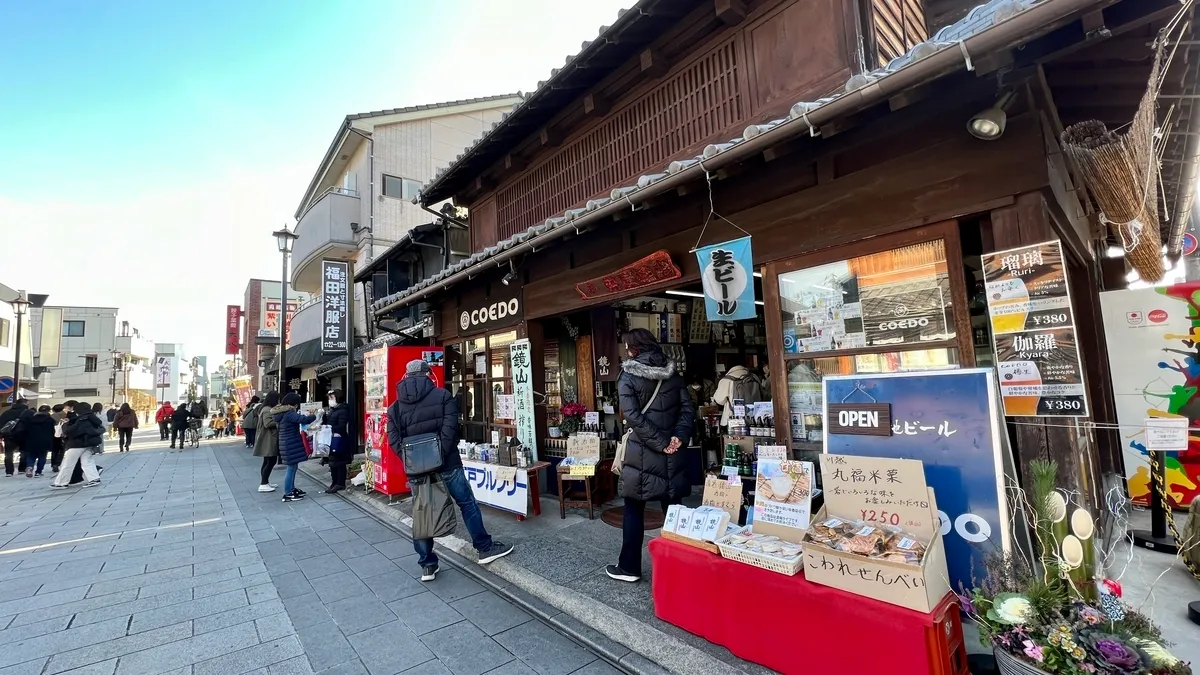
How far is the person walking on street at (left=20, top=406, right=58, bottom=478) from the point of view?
44.4 feet

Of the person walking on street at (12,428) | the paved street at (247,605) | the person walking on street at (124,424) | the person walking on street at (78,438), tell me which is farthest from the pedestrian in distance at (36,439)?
the paved street at (247,605)

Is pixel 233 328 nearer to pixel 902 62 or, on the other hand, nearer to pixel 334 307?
pixel 334 307

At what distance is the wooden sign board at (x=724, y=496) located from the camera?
400cm

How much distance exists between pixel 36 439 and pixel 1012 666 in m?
21.4

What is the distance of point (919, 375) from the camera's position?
11.3 ft

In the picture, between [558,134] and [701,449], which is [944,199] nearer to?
[701,449]

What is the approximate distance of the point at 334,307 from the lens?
45.1 feet

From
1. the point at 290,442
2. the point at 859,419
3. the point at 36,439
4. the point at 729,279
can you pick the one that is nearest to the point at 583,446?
the point at 729,279

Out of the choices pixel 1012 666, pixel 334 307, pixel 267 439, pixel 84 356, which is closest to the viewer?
pixel 1012 666

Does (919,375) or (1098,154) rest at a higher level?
(1098,154)

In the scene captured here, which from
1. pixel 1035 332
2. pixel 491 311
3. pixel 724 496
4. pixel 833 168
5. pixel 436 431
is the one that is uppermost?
pixel 833 168

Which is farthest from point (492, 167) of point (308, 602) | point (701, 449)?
point (308, 602)

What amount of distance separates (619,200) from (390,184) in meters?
14.6

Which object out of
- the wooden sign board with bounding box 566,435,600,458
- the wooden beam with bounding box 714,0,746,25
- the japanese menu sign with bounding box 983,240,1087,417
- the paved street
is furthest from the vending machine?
the japanese menu sign with bounding box 983,240,1087,417
